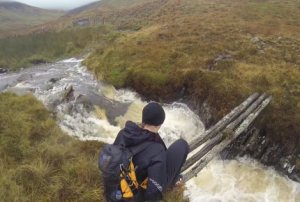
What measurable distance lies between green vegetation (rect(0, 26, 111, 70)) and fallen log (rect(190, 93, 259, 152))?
73.0ft

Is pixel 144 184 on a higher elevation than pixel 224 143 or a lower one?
higher

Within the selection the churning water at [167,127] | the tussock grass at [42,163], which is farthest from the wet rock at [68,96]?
the tussock grass at [42,163]

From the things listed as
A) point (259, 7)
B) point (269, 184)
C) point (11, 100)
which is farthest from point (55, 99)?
point (259, 7)

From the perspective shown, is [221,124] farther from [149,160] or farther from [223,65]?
[223,65]

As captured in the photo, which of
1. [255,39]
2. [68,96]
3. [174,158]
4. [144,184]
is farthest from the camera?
[255,39]

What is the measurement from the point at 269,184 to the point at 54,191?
7359mm

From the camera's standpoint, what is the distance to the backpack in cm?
392

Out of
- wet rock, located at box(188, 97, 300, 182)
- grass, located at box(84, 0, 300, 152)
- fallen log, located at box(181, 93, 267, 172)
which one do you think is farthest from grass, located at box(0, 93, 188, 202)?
grass, located at box(84, 0, 300, 152)

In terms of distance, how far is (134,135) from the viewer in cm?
399

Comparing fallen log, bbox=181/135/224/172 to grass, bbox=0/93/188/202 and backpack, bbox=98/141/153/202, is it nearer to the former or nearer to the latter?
grass, bbox=0/93/188/202

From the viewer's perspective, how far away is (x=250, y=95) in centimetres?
1163

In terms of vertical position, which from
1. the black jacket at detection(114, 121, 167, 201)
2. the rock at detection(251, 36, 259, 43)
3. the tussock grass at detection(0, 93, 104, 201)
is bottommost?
the tussock grass at detection(0, 93, 104, 201)

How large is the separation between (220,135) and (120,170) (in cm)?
562

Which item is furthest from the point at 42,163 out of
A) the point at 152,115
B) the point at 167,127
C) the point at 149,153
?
the point at 167,127
